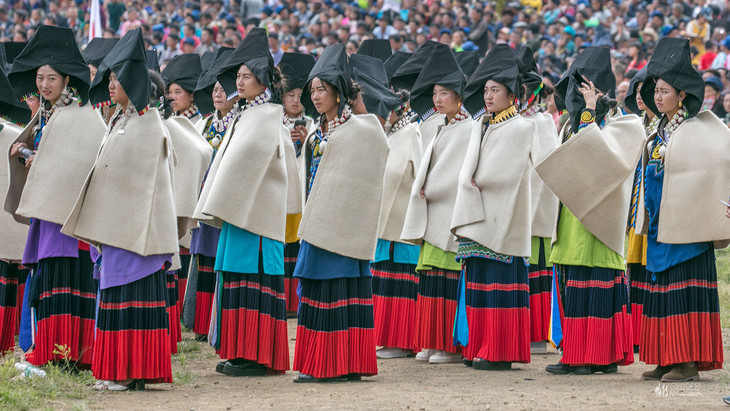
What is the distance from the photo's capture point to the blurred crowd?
1897 cm

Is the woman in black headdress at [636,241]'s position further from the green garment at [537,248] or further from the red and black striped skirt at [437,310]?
the red and black striped skirt at [437,310]

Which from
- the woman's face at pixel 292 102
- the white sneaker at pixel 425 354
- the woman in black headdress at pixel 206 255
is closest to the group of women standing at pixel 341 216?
the white sneaker at pixel 425 354

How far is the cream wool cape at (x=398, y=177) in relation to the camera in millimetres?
9156

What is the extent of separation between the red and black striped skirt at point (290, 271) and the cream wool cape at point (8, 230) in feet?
10.5

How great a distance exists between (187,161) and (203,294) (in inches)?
49.0

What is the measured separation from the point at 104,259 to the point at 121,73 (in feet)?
4.11

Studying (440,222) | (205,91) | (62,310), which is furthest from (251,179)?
(205,91)

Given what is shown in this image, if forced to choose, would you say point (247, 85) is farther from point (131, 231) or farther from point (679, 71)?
point (679, 71)

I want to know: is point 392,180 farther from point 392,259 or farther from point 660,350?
point 660,350

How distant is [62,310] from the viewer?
7.43m

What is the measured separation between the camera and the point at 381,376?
7.77 meters

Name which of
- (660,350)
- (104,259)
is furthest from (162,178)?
(660,350)

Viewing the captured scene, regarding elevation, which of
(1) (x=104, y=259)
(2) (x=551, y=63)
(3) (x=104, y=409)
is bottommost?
(3) (x=104, y=409)

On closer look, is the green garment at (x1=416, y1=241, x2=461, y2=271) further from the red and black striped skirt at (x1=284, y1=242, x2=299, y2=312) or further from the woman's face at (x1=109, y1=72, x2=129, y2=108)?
the woman's face at (x1=109, y1=72, x2=129, y2=108)
